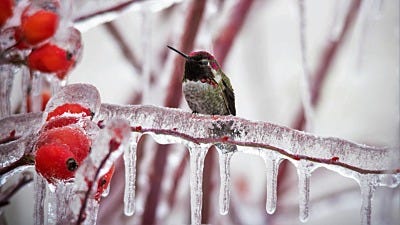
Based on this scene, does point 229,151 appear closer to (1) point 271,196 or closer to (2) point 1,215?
(1) point 271,196

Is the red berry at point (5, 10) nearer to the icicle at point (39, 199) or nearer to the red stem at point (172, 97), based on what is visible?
the icicle at point (39, 199)

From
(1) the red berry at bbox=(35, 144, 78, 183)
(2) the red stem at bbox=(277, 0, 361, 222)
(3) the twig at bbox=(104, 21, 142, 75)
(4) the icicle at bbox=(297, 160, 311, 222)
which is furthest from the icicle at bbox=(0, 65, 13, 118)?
(2) the red stem at bbox=(277, 0, 361, 222)

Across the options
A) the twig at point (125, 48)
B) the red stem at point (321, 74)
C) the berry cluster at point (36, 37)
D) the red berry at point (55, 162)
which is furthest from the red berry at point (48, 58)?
the red stem at point (321, 74)

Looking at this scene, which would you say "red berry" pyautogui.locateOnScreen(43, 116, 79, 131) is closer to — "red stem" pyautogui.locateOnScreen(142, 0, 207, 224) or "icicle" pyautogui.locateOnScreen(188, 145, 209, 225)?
"icicle" pyautogui.locateOnScreen(188, 145, 209, 225)

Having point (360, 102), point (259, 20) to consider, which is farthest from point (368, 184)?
point (360, 102)

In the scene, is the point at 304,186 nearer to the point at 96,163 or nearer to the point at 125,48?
the point at 96,163

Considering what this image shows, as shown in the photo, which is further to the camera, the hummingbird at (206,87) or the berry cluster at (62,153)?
the hummingbird at (206,87)
